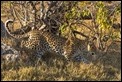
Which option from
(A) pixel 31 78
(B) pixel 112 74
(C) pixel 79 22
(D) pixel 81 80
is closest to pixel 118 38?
(C) pixel 79 22

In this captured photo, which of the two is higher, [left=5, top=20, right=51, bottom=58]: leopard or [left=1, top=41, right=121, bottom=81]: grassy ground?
[left=5, top=20, right=51, bottom=58]: leopard

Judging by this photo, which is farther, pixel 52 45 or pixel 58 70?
pixel 52 45

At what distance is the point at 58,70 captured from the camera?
352 inches

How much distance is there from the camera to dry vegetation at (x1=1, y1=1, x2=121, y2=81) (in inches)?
333

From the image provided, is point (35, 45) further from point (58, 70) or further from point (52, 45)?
point (58, 70)

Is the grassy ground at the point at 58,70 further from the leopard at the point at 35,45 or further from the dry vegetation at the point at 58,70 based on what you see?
the leopard at the point at 35,45


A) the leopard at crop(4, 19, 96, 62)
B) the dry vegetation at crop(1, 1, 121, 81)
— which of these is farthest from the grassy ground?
the leopard at crop(4, 19, 96, 62)

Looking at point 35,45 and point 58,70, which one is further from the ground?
point 35,45

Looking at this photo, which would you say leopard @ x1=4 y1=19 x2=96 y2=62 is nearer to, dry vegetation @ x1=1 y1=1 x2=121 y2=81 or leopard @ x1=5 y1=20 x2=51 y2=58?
leopard @ x1=5 y1=20 x2=51 y2=58

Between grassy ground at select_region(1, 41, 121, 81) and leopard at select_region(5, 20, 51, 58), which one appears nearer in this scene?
grassy ground at select_region(1, 41, 121, 81)

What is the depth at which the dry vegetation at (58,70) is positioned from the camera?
8.47m

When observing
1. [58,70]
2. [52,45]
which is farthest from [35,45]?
[58,70]

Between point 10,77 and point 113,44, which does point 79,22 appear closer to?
point 113,44

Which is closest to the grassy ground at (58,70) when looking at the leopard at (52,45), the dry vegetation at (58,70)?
the dry vegetation at (58,70)
